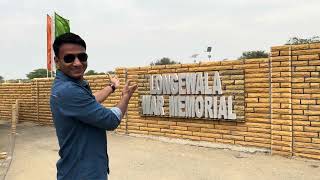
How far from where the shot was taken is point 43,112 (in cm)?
1684

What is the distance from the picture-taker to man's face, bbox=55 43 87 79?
2680 mm

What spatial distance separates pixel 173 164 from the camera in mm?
8500

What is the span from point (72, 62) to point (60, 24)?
1721 cm

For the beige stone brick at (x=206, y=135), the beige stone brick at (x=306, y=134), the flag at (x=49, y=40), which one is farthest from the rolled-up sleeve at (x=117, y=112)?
Answer: the flag at (x=49, y=40)

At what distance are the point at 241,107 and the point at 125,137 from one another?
4.02 m

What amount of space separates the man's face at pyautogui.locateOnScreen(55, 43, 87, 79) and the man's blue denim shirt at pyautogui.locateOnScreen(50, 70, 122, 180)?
0.12 ft

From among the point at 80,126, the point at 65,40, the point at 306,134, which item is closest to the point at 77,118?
the point at 80,126

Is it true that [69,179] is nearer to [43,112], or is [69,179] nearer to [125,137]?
[125,137]

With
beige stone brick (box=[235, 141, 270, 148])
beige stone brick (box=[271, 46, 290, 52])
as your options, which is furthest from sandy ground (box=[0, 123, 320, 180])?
beige stone brick (box=[271, 46, 290, 52])

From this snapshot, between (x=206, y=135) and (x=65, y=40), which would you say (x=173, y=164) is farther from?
(x=65, y=40)

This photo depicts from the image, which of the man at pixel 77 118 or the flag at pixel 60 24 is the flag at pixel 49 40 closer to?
the flag at pixel 60 24

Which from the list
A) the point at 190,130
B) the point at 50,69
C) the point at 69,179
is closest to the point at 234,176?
the point at 190,130

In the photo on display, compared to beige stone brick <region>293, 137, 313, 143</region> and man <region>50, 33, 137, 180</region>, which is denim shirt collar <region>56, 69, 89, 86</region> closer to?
man <region>50, 33, 137, 180</region>

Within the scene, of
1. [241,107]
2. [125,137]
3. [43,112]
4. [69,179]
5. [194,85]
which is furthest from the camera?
[43,112]
